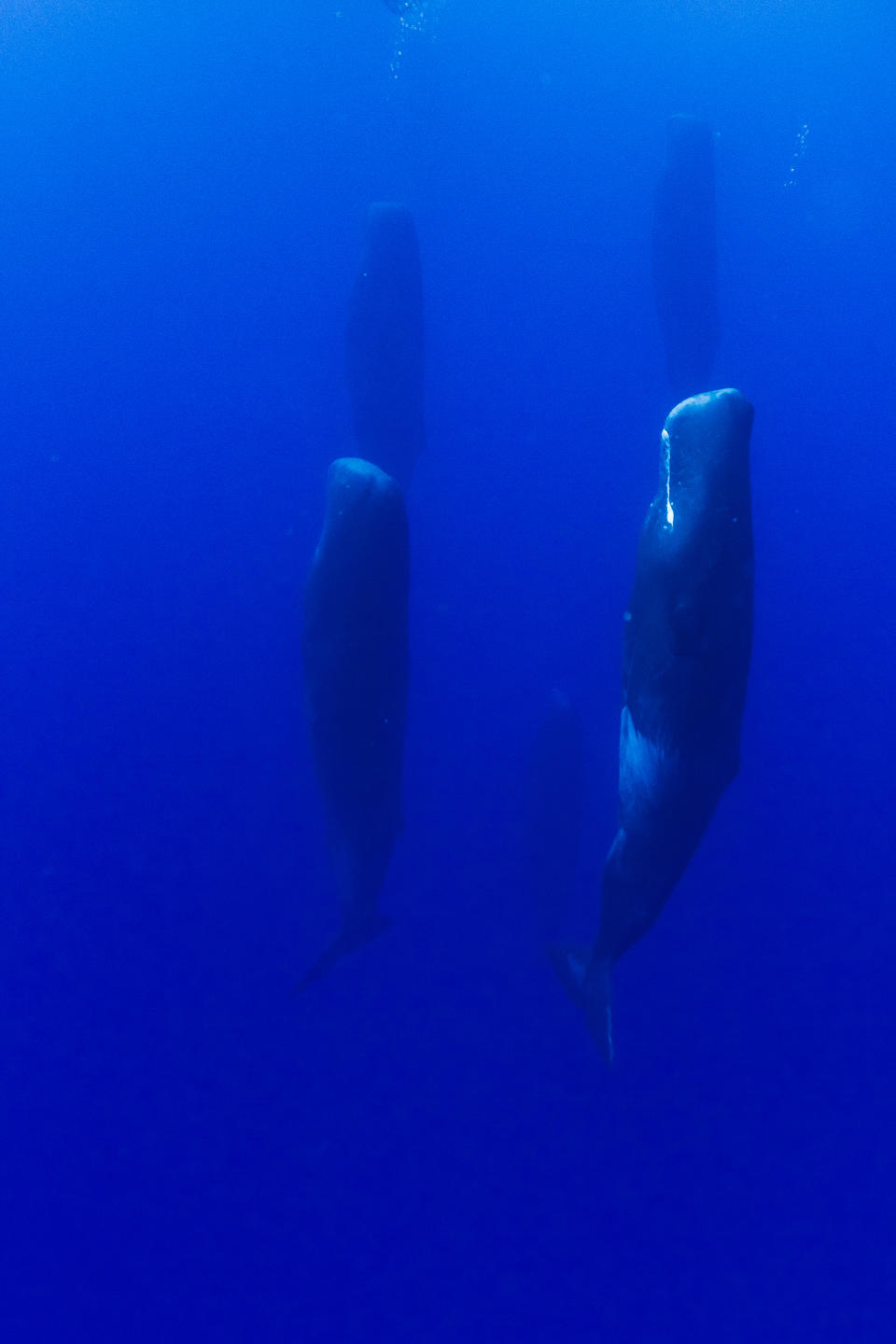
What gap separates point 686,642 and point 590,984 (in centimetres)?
214

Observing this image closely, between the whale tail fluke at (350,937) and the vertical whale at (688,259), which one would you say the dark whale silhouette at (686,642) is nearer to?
the whale tail fluke at (350,937)

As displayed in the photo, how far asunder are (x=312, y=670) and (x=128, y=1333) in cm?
540

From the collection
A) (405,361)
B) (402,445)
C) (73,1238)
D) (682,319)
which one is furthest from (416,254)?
(73,1238)

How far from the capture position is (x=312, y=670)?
445 centimetres

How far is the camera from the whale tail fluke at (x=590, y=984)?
179 inches

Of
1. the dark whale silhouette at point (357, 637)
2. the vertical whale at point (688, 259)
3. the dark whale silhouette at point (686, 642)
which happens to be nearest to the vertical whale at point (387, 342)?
the vertical whale at point (688, 259)

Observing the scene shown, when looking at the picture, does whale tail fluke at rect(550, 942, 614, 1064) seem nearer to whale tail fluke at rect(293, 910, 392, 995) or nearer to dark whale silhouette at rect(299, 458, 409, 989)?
whale tail fluke at rect(293, 910, 392, 995)

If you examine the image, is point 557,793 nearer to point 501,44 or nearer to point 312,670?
point 312,670

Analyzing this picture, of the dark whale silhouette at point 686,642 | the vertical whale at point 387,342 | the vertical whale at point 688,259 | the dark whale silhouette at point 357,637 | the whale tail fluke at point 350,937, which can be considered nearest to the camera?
the dark whale silhouette at point 686,642

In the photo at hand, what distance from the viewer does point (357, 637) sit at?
428 cm

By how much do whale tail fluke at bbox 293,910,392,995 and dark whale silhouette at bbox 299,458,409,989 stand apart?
1.01 m

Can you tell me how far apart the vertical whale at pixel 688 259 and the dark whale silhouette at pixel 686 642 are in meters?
4.27

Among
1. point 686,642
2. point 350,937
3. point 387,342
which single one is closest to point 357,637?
point 686,642

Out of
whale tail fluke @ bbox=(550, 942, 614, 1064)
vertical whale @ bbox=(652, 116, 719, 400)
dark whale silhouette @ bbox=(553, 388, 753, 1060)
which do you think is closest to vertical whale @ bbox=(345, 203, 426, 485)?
vertical whale @ bbox=(652, 116, 719, 400)
